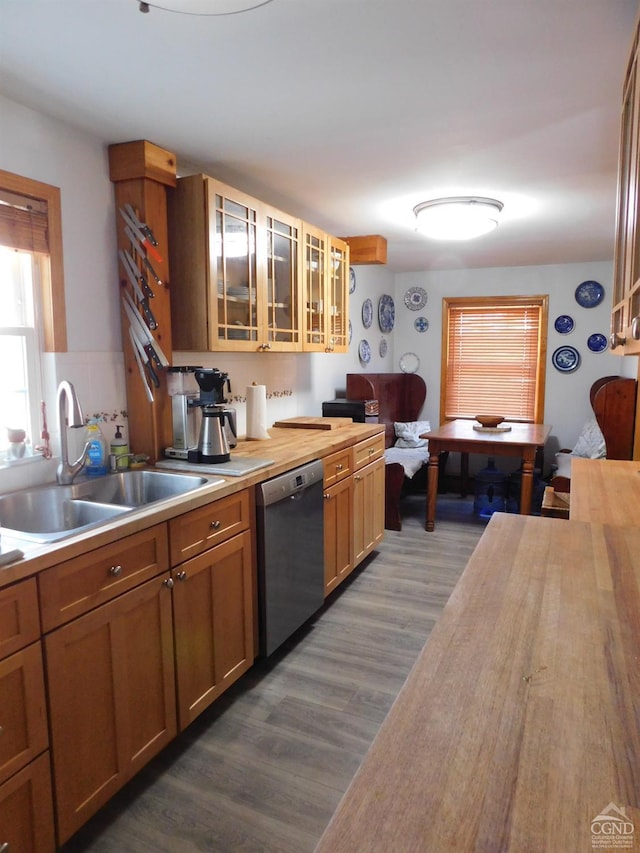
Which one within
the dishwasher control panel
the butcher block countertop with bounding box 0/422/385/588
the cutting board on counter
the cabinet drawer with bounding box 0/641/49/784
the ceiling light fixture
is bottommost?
the cabinet drawer with bounding box 0/641/49/784

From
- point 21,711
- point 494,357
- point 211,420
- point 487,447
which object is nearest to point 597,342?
point 494,357

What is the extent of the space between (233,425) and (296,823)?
1627mm

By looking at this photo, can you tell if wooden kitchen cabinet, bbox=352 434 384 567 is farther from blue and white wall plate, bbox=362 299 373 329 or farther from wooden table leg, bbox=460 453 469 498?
wooden table leg, bbox=460 453 469 498

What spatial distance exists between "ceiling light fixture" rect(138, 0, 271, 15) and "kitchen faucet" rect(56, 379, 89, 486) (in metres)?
1.20

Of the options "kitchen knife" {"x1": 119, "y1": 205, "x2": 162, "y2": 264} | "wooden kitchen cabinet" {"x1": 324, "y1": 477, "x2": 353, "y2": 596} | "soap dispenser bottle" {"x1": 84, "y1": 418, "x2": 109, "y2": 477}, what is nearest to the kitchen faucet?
"soap dispenser bottle" {"x1": 84, "y1": 418, "x2": 109, "y2": 477}

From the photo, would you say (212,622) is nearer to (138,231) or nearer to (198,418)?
(198,418)

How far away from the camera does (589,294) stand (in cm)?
545

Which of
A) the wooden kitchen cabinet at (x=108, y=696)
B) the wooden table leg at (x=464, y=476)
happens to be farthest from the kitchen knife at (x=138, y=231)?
the wooden table leg at (x=464, y=476)

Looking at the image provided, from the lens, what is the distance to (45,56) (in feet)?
5.51

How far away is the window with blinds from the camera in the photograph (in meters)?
5.79

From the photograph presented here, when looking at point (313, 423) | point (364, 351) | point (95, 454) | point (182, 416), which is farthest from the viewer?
point (364, 351)

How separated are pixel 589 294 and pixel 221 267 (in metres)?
4.26

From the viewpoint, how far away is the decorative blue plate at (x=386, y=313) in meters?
5.79

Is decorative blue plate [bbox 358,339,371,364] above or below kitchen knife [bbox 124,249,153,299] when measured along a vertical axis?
below
